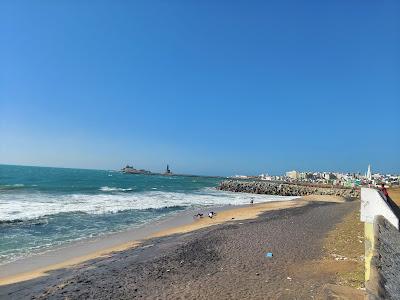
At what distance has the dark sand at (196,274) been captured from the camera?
26.7ft

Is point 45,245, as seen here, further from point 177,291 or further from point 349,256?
point 349,256

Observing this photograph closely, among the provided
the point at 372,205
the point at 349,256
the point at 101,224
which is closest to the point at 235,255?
the point at 349,256

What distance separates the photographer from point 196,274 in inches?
378

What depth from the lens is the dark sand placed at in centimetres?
815

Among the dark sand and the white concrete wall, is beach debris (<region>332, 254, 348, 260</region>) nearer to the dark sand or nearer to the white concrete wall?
the dark sand

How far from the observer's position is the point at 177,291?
27.1 ft

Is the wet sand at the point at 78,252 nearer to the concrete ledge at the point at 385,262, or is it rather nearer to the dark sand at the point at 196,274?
the dark sand at the point at 196,274

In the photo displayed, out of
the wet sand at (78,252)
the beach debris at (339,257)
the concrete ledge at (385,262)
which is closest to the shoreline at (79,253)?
the wet sand at (78,252)

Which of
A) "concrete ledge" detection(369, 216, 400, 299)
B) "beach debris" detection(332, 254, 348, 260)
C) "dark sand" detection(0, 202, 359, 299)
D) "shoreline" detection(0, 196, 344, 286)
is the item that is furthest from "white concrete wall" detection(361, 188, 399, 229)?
"shoreline" detection(0, 196, 344, 286)

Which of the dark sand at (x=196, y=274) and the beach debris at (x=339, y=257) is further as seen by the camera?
the beach debris at (x=339, y=257)

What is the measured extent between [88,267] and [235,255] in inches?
184

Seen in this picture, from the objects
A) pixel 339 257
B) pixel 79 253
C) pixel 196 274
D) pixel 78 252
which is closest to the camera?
pixel 196 274

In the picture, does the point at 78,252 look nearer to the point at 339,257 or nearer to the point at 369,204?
the point at 339,257

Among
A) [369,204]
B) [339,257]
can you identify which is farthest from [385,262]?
[339,257]
